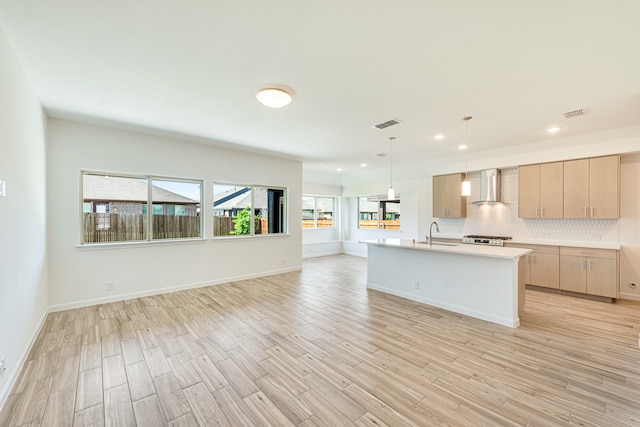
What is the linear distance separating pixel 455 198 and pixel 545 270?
214 cm

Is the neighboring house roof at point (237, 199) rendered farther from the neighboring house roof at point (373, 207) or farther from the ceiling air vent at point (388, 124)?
the neighboring house roof at point (373, 207)

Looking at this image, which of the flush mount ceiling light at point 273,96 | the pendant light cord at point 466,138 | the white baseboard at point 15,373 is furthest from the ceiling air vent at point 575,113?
the white baseboard at point 15,373

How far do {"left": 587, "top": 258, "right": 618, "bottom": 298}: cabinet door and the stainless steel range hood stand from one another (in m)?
1.84

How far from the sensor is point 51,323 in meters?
3.39

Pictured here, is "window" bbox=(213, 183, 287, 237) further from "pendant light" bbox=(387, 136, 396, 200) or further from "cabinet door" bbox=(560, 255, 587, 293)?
"cabinet door" bbox=(560, 255, 587, 293)

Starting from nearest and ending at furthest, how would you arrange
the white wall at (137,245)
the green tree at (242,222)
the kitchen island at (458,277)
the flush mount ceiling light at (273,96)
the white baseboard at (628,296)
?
the flush mount ceiling light at (273,96)
the kitchen island at (458,277)
the white wall at (137,245)
the white baseboard at (628,296)
the green tree at (242,222)

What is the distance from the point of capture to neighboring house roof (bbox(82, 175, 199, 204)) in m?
4.18

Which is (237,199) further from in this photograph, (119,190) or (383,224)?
(383,224)

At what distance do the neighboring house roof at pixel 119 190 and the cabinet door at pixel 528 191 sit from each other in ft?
22.2

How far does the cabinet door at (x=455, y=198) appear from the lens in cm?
609

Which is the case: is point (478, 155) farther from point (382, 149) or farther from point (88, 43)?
point (88, 43)

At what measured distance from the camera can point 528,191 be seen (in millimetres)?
5176

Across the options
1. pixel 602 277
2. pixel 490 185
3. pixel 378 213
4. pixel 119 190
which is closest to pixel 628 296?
pixel 602 277

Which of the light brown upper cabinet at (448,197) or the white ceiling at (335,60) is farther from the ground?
the white ceiling at (335,60)
